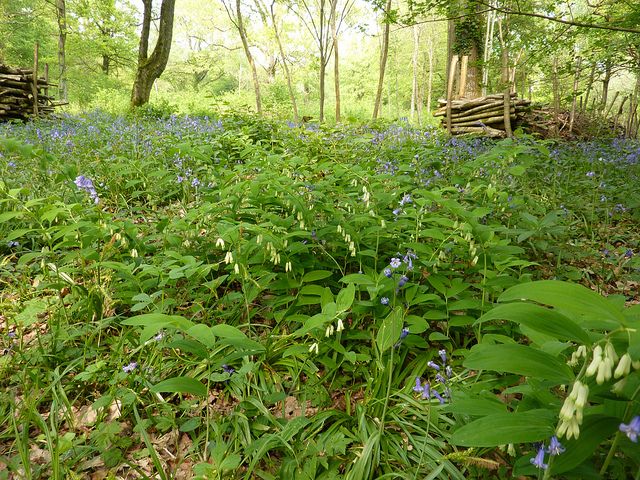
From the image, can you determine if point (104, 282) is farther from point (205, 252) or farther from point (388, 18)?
point (388, 18)

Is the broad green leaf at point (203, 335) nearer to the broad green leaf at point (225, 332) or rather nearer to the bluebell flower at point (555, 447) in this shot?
the broad green leaf at point (225, 332)

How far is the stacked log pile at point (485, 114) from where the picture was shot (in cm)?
886

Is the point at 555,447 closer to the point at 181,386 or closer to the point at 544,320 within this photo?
the point at 544,320

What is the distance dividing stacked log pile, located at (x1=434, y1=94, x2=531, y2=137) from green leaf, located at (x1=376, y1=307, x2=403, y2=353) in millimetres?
8169

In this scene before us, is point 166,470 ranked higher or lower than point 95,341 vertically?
lower

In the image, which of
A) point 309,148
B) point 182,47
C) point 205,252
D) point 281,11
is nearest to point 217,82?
point 182,47

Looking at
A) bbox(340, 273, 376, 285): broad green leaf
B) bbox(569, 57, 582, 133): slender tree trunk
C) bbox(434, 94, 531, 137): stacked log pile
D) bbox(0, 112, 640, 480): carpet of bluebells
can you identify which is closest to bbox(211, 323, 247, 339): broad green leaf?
bbox(0, 112, 640, 480): carpet of bluebells

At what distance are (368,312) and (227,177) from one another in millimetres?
1719

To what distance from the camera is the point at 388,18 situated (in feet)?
13.7

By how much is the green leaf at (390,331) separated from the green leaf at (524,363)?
0.77 metres

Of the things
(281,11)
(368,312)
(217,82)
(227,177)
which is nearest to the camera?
(368,312)

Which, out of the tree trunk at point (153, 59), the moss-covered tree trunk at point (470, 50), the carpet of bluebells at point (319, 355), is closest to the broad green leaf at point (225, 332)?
the carpet of bluebells at point (319, 355)

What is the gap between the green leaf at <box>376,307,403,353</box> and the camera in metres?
1.58

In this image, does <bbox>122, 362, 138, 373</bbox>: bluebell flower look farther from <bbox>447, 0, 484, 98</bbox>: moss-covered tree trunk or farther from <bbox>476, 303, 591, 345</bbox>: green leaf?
<bbox>447, 0, 484, 98</bbox>: moss-covered tree trunk
